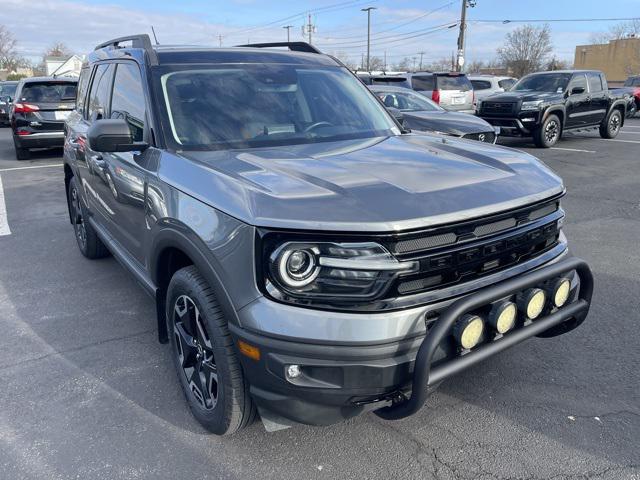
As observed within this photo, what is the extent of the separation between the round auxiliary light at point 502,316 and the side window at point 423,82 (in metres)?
13.4

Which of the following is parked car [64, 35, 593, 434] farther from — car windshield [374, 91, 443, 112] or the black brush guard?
car windshield [374, 91, 443, 112]

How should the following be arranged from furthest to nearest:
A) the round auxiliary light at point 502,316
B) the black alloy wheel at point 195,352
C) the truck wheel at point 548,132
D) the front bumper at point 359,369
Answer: the truck wheel at point 548,132, the black alloy wheel at point 195,352, the round auxiliary light at point 502,316, the front bumper at point 359,369

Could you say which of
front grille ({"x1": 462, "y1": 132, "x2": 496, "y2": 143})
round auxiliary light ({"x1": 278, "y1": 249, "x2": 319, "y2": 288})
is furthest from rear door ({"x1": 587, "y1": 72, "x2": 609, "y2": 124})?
round auxiliary light ({"x1": 278, "y1": 249, "x2": 319, "y2": 288})

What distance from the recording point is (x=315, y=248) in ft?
6.86

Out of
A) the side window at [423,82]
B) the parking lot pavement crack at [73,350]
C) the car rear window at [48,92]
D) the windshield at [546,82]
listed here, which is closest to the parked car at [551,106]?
the windshield at [546,82]

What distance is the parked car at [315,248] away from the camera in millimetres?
2074

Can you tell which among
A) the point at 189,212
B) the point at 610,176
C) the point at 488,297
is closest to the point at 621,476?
the point at 488,297

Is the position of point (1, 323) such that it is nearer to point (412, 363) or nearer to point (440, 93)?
point (412, 363)

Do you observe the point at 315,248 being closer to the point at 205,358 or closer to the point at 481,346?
the point at 481,346

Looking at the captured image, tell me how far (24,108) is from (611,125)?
15072 millimetres

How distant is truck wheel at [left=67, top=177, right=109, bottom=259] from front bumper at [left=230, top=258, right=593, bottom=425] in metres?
3.38

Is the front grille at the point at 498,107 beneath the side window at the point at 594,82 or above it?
beneath

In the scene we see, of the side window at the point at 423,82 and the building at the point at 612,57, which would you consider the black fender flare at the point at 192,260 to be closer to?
the side window at the point at 423,82

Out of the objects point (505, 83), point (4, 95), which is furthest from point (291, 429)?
point (4, 95)
